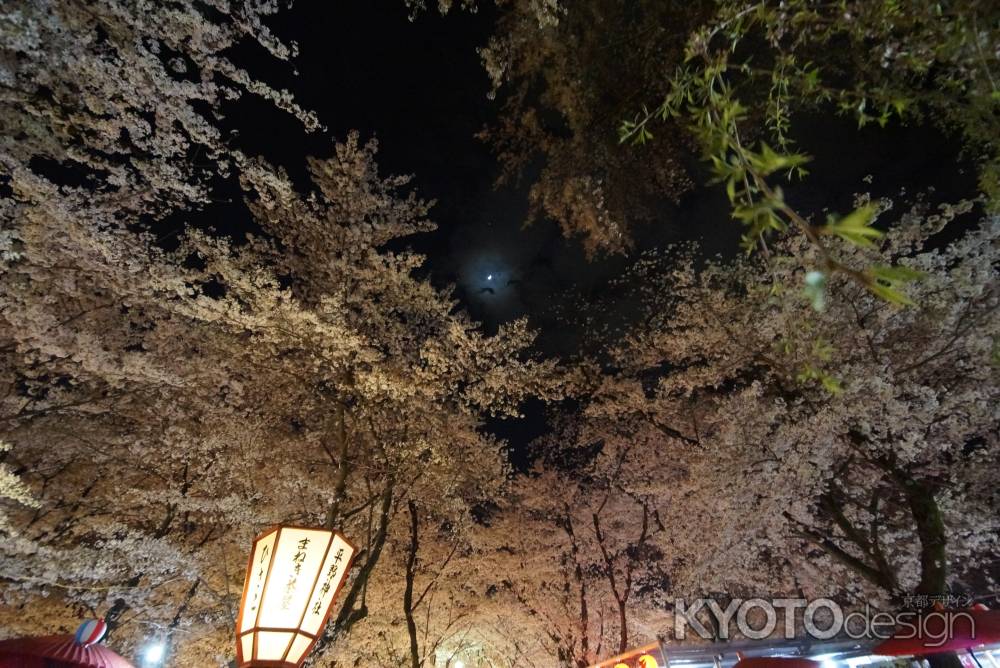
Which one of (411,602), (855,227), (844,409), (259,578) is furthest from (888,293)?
(411,602)

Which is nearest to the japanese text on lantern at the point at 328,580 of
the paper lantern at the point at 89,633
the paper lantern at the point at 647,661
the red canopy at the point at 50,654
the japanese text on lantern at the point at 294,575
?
the japanese text on lantern at the point at 294,575

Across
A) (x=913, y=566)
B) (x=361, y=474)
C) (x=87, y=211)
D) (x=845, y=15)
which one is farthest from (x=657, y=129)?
(x=913, y=566)

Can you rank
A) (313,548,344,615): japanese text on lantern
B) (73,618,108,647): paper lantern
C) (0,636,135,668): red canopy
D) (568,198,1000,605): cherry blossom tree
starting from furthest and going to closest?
(568,198,1000,605): cherry blossom tree < (73,618,108,647): paper lantern < (0,636,135,668): red canopy < (313,548,344,615): japanese text on lantern

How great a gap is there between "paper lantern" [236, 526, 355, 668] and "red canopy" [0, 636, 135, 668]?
2678 mm

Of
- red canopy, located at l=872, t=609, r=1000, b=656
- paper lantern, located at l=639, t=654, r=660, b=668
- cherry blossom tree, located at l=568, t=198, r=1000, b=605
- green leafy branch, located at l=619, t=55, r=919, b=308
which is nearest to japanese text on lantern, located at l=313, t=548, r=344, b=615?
green leafy branch, located at l=619, t=55, r=919, b=308

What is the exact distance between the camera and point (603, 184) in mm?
6188

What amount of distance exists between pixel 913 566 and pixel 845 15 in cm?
1816

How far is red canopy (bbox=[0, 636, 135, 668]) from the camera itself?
555cm

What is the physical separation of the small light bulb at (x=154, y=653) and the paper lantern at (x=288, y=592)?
11691 mm

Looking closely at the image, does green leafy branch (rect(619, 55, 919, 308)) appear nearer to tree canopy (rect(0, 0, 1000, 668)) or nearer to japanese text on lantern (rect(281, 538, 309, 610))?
tree canopy (rect(0, 0, 1000, 668))

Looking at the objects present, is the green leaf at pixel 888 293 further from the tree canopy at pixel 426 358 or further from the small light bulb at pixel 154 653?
the small light bulb at pixel 154 653

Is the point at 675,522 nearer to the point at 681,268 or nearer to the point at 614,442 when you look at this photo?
the point at 614,442

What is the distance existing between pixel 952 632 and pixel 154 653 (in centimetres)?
1773

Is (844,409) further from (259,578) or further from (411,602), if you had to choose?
(411,602)
